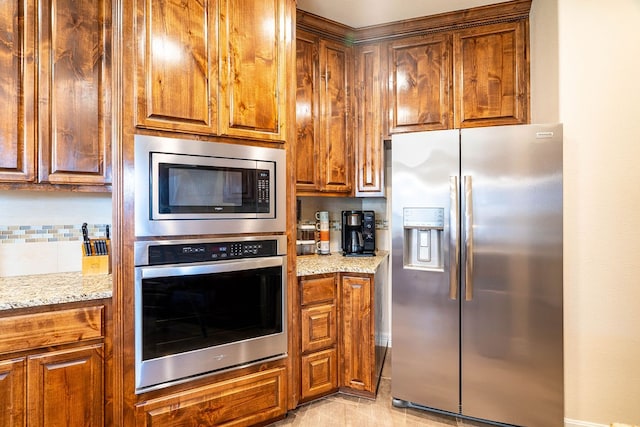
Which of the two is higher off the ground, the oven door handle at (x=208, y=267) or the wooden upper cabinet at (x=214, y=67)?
the wooden upper cabinet at (x=214, y=67)

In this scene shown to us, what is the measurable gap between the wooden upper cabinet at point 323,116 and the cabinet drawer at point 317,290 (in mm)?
714

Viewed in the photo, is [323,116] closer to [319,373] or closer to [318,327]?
[318,327]

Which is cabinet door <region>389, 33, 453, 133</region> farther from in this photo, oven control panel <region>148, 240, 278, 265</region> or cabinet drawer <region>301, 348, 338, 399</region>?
cabinet drawer <region>301, 348, 338, 399</region>

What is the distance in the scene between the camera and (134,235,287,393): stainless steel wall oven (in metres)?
1.57

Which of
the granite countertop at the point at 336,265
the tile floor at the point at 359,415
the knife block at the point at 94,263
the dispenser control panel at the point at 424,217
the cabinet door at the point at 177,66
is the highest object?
the cabinet door at the point at 177,66

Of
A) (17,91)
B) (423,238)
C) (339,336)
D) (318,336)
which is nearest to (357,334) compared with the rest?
(339,336)

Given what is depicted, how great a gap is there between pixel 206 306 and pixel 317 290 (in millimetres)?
712

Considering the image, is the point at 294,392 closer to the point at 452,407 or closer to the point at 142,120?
the point at 452,407

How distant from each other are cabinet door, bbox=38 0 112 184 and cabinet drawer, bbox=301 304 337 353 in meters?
1.43

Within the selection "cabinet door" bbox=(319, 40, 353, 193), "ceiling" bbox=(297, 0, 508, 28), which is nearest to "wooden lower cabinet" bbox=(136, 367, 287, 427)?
"cabinet door" bbox=(319, 40, 353, 193)

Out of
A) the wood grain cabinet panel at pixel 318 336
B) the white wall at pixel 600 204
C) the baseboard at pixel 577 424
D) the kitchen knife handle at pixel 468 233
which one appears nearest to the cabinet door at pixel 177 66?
the wood grain cabinet panel at pixel 318 336

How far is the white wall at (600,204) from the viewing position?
1.80m

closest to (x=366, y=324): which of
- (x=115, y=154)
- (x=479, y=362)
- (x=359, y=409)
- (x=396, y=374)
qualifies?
(x=396, y=374)

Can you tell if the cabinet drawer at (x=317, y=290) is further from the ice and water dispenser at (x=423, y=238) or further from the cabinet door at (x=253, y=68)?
the cabinet door at (x=253, y=68)
